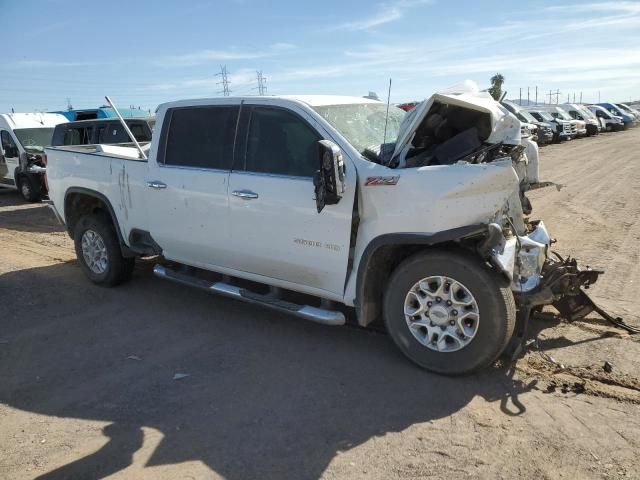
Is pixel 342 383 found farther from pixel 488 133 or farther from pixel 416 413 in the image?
pixel 488 133

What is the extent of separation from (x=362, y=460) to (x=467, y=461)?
22.8 inches

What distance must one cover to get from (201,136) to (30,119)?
490 inches

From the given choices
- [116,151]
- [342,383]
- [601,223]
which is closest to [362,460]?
[342,383]

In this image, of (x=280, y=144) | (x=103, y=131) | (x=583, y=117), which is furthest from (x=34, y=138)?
(x=583, y=117)

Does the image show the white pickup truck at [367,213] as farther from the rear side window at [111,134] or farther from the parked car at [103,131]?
the rear side window at [111,134]

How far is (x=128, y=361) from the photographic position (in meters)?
4.40

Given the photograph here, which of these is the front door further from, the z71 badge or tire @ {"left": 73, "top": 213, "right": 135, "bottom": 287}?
the z71 badge

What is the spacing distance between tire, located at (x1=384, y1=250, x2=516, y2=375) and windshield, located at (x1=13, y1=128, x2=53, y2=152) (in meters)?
13.1

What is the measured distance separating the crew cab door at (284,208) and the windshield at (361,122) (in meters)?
0.21

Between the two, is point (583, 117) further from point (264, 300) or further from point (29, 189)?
point (264, 300)

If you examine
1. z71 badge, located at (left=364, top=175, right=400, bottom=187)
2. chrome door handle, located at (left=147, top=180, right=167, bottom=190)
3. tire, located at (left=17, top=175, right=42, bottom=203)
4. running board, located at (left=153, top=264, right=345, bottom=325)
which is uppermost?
z71 badge, located at (left=364, top=175, right=400, bottom=187)

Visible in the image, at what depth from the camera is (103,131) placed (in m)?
12.3

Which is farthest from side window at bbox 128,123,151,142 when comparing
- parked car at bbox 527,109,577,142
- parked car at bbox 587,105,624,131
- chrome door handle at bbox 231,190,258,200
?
parked car at bbox 587,105,624,131

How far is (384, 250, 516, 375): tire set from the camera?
3605mm
